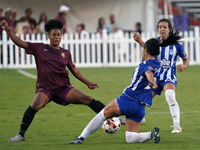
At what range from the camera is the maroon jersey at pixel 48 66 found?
21.9ft

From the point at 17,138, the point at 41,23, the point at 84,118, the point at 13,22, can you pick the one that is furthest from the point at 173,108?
the point at 41,23

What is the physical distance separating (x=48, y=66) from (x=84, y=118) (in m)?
2.39

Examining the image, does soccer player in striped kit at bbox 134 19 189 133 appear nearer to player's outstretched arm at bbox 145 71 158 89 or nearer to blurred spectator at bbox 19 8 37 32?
player's outstretched arm at bbox 145 71 158 89

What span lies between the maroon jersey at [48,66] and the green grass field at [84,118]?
0.87m

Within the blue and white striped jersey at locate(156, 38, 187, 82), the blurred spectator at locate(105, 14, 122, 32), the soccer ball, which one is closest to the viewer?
the soccer ball

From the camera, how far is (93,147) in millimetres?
5980

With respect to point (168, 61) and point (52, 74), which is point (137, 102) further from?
point (168, 61)

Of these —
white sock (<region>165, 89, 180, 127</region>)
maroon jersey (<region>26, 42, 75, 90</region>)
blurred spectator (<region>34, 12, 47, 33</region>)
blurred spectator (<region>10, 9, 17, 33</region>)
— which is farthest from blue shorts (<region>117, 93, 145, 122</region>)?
blurred spectator (<region>34, 12, 47, 33</region>)

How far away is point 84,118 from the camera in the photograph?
8781mm

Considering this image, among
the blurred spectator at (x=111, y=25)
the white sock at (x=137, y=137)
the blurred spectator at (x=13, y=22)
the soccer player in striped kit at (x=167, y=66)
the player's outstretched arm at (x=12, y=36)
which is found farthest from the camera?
the blurred spectator at (x=111, y=25)

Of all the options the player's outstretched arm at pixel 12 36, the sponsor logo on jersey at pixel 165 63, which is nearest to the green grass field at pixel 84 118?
the sponsor logo on jersey at pixel 165 63

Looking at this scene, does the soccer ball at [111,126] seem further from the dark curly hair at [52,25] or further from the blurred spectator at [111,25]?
the blurred spectator at [111,25]

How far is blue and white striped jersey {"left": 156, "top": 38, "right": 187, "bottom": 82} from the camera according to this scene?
7558mm

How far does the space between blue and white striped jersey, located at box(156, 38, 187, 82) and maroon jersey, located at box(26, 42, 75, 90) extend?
1843 millimetres
